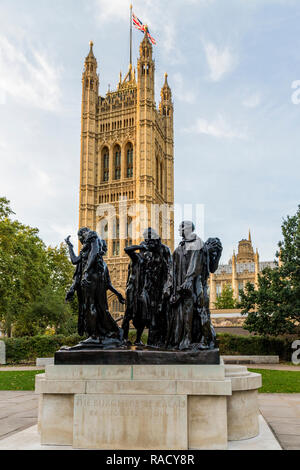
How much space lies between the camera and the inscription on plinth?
571cm

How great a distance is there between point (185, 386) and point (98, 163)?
206 ft

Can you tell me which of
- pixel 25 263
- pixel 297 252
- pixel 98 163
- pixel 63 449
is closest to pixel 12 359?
pixel 25 263

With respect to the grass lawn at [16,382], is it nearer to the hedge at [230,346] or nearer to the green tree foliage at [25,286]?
the hedge at [230,346]

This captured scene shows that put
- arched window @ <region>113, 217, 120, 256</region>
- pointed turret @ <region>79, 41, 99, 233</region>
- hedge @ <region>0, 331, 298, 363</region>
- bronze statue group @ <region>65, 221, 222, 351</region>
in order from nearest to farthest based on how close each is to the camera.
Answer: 1. bronze statue group @ <region>65, 221, 222, 351</region>
2. hedge @ <region>0, 331, 298, 363</region>
3. arched window @ <region>113, 217, 120, 256</region>
4. pointed turret @ <region>79, 41, 99, 233</region>

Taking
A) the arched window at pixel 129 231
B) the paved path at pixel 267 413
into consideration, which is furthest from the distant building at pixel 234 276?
the paved path at pixel 267 413

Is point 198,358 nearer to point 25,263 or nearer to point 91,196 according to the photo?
point 25,263

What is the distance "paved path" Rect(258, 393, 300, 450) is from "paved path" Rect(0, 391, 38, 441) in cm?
409

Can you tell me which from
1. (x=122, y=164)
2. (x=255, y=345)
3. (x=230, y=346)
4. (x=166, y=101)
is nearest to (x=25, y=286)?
(x=230, y=346)

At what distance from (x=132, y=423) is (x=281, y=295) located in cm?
1981

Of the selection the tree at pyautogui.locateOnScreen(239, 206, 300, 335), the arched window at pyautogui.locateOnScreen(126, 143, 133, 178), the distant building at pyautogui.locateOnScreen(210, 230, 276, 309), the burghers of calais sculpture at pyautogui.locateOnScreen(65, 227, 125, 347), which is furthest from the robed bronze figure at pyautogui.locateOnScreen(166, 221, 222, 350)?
the distant building at pyautogui.locateOnScreen(210, 230, 276, 309)

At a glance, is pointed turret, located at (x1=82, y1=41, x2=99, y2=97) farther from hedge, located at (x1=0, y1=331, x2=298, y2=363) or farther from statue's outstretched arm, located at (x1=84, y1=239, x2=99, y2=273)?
statue's outstretched arm, located at (x1=84, y1=239, x2=99, y2=273)

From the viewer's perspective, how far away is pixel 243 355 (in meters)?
25.5

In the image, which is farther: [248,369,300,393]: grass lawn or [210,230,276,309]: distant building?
[210,230,276,309]: distant building
